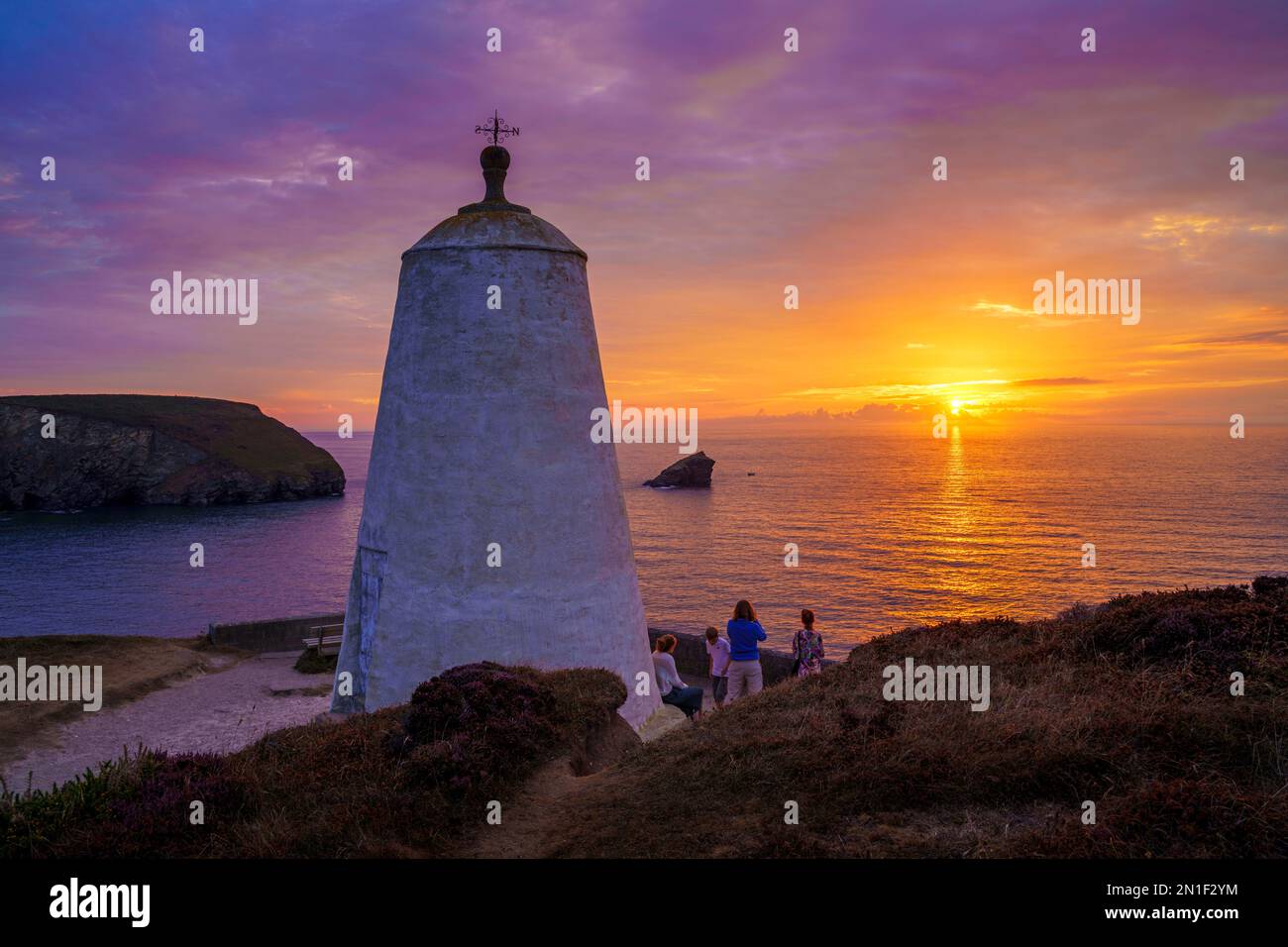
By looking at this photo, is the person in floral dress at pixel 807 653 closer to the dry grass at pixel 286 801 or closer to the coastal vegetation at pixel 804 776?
the coastal vegetation at pixel 804 776

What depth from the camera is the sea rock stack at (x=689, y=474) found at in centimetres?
12094

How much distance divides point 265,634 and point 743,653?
1858 cm

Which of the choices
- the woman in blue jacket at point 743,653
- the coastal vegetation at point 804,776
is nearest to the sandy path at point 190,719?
the coastal vegetation at point 804,776

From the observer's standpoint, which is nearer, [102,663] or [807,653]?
[807,653]

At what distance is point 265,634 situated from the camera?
25.5 m

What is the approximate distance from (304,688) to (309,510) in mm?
87647

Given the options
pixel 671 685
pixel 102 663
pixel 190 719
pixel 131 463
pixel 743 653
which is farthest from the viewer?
pixel 131 463

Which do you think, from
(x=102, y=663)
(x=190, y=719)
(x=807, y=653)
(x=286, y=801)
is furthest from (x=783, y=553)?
(x=286, y=801)

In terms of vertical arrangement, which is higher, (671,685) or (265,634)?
(671,685)

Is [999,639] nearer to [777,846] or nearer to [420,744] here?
[777,846]

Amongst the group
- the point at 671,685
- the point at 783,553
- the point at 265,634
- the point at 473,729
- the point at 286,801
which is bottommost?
the point at 783,553

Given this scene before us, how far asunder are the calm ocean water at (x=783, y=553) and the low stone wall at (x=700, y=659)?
12.4 m

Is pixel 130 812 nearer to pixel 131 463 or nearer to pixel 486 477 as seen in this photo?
pixel 486 477

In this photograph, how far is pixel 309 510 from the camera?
332 ft
